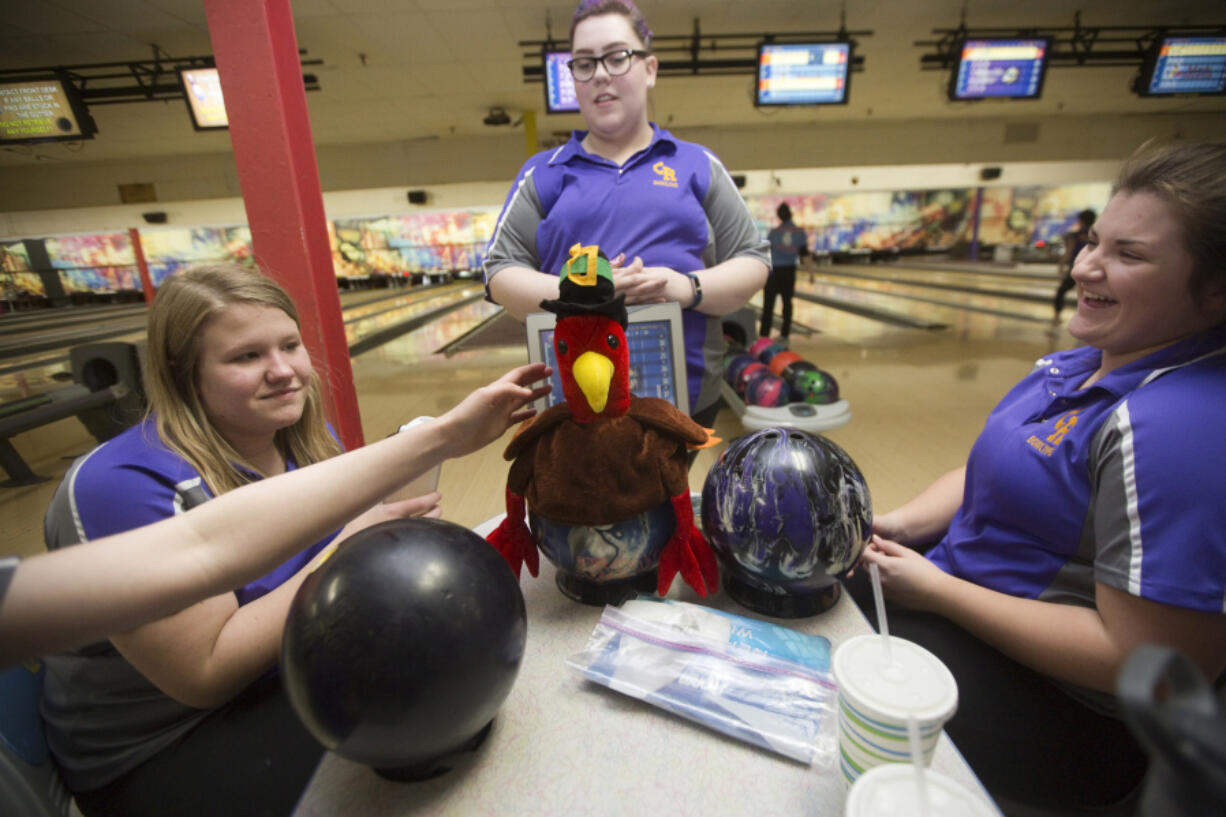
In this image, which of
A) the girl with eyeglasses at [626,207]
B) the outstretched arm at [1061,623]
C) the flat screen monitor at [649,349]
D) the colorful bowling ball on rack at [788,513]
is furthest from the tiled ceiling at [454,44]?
the outstretched arm at [1061,623]

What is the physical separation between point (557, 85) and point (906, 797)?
597cm

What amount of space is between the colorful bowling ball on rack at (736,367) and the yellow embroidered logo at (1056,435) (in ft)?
8.92

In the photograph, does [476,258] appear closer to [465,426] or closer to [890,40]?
[890,40]

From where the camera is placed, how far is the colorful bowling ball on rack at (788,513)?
33.0 inches

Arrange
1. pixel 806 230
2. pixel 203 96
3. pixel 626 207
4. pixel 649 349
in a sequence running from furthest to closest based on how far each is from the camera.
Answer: pixel 806 230
pixel 203 96
pixel 626 207
pixel 649 349

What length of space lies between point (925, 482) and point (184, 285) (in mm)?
2759

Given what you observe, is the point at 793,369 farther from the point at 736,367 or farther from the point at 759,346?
the point at 759,346

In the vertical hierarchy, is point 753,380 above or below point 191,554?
below

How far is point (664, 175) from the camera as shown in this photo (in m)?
1.27

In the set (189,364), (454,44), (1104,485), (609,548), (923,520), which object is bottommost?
(923,520)

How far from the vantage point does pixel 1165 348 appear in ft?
2.67

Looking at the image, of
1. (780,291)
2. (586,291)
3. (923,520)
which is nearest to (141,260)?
(780,291)

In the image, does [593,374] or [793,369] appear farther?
[793,369]

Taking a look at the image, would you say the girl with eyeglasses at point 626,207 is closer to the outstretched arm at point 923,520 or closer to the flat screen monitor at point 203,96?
the outstretched arm at point 923,520
